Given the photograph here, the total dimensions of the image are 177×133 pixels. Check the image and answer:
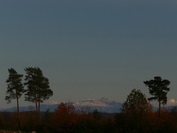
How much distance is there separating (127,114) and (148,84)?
2869cm

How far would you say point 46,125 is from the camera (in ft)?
297

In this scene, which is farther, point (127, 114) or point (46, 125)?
point (46, 125)

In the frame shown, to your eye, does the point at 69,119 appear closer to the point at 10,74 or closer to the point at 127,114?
the point at 127,114

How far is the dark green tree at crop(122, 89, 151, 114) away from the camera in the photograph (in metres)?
76.0

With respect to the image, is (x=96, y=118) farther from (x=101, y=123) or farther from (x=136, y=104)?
(x=136, y=104)

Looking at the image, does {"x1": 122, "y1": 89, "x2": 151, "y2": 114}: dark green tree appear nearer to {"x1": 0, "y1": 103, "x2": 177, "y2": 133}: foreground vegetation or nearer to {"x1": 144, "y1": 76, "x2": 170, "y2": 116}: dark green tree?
{"x1": 0, "y1": 103, "x2": 177, "y2": 133}: foreground vegetation

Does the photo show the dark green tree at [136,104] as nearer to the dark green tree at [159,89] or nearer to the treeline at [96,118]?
the treeline at [96,118]

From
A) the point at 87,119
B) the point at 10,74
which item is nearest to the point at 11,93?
the point at 10,74

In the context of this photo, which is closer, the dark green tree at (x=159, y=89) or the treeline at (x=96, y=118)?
the treeline at (x=96, y=118)

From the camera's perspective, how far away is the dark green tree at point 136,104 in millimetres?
76000

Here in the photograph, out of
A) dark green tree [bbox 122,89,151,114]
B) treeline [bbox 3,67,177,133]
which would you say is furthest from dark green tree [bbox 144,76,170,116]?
dark green tree [bbox 122,89,151,114]

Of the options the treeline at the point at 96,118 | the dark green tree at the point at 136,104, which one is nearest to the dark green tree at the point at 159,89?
the treeline at the point at 96,118

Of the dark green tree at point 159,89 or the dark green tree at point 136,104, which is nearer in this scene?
the dark green tree at point 136,104

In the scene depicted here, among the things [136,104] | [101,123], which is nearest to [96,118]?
[101,123]
